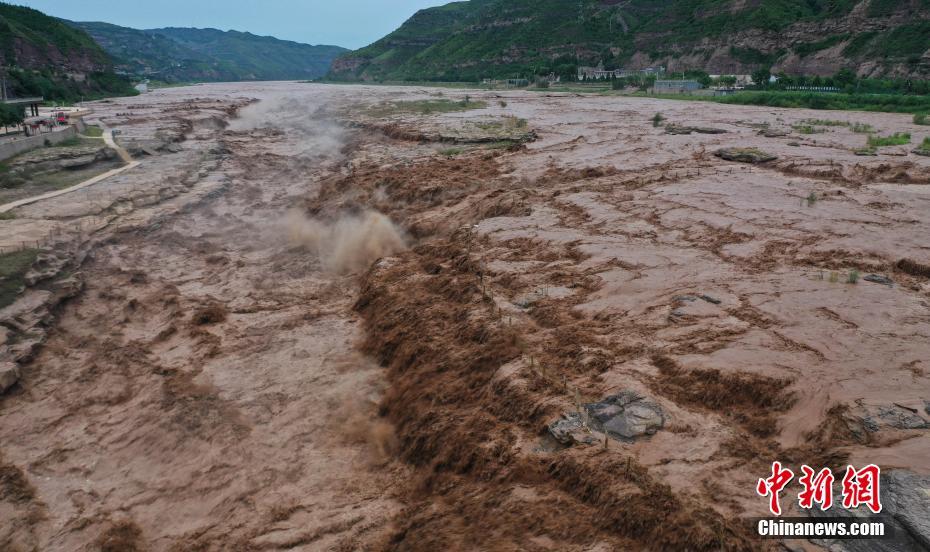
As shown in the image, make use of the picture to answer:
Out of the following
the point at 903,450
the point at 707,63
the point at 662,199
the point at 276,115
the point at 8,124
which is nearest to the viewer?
the point at 903,450

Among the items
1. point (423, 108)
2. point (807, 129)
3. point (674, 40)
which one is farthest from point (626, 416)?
point (674, 40)

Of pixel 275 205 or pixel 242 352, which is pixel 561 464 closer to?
pixel 242 352

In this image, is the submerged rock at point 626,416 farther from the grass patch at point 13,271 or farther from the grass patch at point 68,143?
the grass patch at point 68,143

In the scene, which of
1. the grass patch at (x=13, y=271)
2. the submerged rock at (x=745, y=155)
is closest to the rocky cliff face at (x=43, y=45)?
the grass patch at (x=13, y=271)

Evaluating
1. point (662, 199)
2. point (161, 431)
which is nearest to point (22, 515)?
point (161, 431)

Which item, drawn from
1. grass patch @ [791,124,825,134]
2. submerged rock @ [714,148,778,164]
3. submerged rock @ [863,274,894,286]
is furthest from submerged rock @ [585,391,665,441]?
grass patch @ [791,124,825,134]

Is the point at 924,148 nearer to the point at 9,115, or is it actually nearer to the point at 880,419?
the point at 880,419

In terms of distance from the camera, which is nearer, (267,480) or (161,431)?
(267,480)
